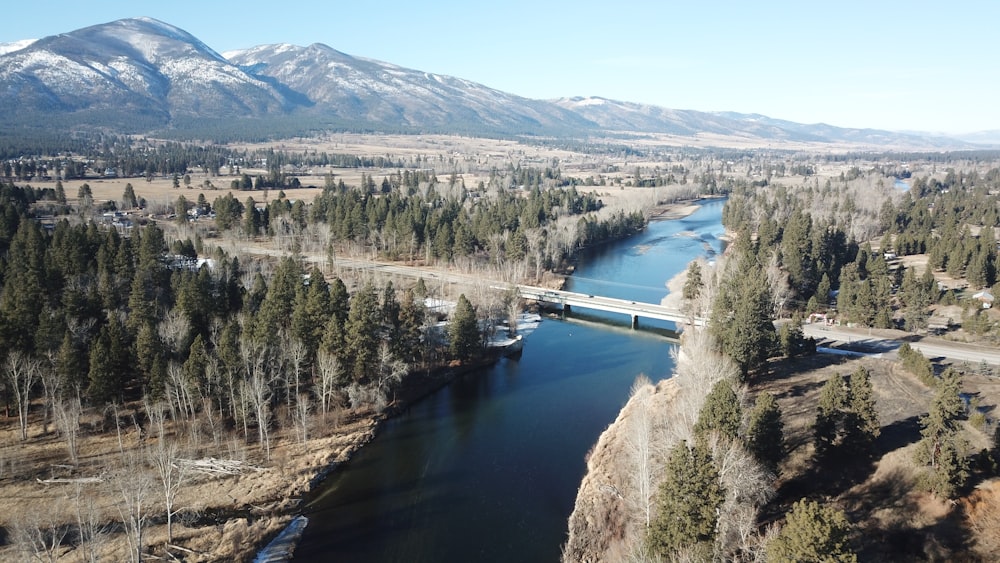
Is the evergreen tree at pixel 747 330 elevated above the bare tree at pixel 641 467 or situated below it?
above

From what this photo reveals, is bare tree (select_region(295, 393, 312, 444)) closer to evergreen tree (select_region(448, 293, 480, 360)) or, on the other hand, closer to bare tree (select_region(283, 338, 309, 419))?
bare tree (select_region(283, 338, 309, 419))

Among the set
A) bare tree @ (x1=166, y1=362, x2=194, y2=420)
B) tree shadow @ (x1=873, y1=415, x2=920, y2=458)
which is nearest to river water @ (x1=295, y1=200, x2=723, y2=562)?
bare tree @ (x1=166, y1=362, x2=194, y2=420)

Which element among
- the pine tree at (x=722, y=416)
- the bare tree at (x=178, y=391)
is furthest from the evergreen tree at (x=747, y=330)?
the bare tree at (x=178, y=391)

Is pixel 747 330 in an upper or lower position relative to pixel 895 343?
upper

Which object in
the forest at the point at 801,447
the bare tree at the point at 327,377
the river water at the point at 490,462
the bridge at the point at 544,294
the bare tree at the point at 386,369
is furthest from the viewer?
the bridge at the point at 544,294

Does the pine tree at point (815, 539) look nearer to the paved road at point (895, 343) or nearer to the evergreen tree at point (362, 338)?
the evergreen tree at point (362, 338)

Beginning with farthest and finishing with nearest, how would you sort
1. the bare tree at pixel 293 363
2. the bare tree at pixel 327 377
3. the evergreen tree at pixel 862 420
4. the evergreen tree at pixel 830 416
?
1. the bare tree at pixel 293 363
2. the bare tree at pixel 327 377
3. the evergreen tree at pixel 830 416
4. the evergreen tree at pixel 862 420

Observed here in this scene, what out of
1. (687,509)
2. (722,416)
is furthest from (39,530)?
(722,416)

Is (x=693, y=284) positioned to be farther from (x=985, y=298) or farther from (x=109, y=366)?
(x=109, y=366)

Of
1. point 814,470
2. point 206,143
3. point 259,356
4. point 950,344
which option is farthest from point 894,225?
point 206,143
